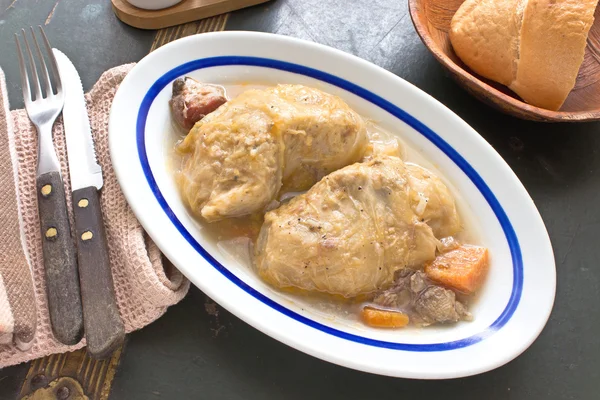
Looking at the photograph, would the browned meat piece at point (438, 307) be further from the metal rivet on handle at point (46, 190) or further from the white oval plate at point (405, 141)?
the metal rivet on handle at point (46, 190)

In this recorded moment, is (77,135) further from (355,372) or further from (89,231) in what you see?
(355,372)

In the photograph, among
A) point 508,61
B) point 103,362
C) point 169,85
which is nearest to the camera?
point 103,362

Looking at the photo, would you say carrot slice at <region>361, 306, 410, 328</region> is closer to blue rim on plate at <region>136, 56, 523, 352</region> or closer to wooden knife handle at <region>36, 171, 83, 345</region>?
blue rim on plate at <region>136, 56, 523, 352</region>

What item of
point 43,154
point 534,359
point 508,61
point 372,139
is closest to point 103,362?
point 43,154

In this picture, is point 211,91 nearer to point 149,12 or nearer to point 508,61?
point 149,12

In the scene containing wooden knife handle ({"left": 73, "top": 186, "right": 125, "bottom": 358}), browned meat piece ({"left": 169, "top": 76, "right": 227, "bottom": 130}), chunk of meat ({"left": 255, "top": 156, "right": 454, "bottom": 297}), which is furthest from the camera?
browned meat piece ({"left": 169, "top": 76, "right": 227, "bottom": 130})

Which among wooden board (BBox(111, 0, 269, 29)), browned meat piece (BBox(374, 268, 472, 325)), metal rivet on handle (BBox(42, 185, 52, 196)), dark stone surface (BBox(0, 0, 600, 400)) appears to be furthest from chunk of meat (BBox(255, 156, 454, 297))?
wooden board (BBox(111, 0, 269, 29))
